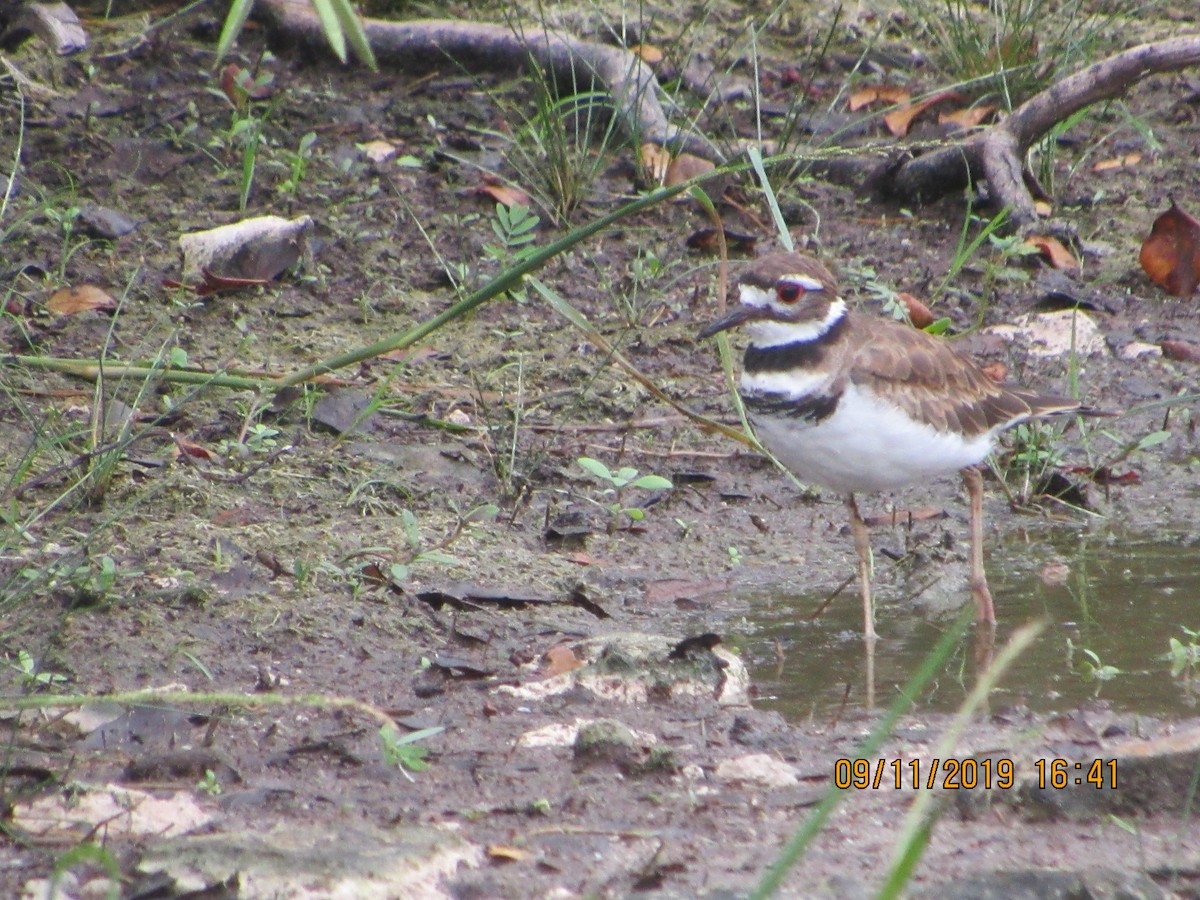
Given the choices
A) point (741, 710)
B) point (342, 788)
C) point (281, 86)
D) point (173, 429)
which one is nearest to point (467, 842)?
point (342, 788)

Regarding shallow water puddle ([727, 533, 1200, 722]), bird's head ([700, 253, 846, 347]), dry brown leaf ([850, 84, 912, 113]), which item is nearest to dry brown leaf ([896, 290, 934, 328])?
shallow water puddle ([727, 533, 1200, 722])

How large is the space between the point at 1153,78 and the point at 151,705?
307 inches

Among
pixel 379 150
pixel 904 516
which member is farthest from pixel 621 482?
pixel 379 150

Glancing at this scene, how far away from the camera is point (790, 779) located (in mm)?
3609

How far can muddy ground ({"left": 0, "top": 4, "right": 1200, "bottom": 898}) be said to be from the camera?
127 inches

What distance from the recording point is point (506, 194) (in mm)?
7551

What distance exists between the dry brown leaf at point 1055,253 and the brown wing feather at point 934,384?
200cm

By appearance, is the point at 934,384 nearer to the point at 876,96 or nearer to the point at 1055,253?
the point at 1055,253

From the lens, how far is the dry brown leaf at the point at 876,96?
8.68 metres

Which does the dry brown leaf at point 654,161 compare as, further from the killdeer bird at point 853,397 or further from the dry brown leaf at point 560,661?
the dry brown leaf at point 560,661

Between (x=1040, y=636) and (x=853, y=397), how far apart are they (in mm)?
971

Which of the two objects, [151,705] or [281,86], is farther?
[281,86]

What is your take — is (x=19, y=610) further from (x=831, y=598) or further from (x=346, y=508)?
(x=831, y=598)

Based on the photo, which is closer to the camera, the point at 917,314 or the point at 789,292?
the point at 789,292
